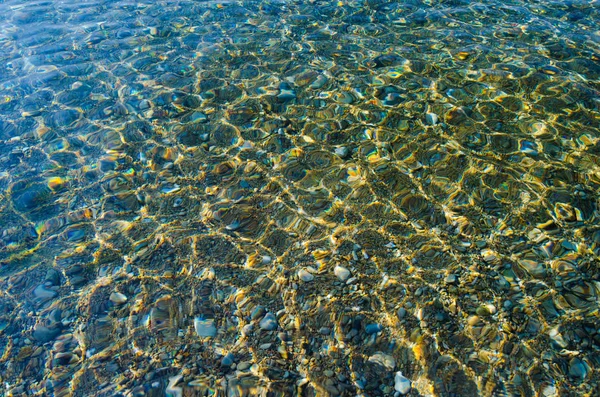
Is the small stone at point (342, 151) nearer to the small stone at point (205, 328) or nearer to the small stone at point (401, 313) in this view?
the small stone at point (401, 313)

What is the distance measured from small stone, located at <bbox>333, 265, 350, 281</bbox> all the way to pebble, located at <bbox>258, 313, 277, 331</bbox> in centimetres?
81

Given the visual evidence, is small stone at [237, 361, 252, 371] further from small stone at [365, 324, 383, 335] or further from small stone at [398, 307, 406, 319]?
small stone at [398, 307, 406, 319]

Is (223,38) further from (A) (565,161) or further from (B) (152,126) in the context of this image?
(A) (565,161)

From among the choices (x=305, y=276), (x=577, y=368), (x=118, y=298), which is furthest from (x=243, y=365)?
(x=577, y=368)

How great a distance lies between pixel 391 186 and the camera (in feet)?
18.3

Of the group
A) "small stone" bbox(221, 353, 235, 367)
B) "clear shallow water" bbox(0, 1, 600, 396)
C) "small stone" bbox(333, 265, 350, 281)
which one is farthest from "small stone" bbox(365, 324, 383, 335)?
"small stone" bbox(221, 353, 235, 367)

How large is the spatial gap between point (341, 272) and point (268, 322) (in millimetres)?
939

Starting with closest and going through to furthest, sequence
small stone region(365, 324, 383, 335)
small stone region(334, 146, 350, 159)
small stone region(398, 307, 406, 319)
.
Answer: small stone region(365, 324, 383, 335) → small stone region(398, 307, 406, 319) → small stone region(334, 146, 350, 159)

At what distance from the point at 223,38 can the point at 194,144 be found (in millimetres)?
3769

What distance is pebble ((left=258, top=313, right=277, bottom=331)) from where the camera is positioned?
13.7 feet

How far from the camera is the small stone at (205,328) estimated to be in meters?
4.14

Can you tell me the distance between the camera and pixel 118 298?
449cm

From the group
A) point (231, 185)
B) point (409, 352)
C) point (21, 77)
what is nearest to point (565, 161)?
point (409, 352)

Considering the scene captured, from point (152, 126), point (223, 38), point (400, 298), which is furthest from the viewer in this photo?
point (223, 38)
